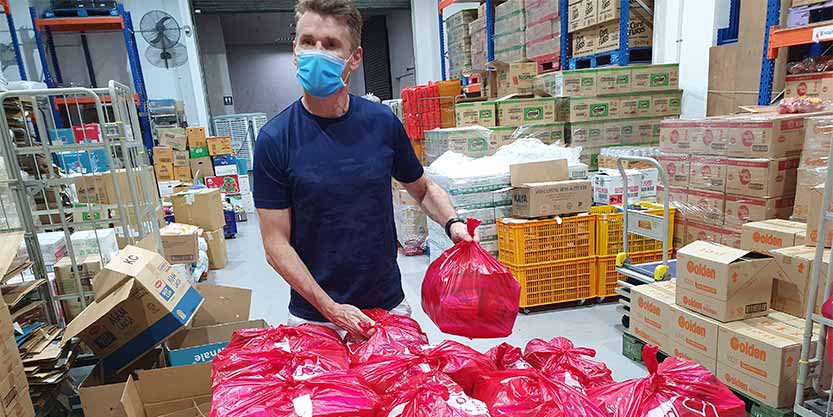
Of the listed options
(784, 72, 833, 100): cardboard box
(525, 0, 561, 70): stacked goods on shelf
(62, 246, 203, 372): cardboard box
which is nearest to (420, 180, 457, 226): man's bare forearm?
(62, 246, 203, 372): cardboard box

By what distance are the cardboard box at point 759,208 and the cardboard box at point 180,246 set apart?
165 inches

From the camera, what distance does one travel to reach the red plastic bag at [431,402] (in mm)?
753

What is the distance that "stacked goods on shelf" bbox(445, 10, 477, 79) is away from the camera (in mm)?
7141

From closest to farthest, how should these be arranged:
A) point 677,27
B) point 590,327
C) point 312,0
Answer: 1. point 312,0
2. point 590,327
3. point 677,27

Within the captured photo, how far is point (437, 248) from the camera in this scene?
415 centimetres

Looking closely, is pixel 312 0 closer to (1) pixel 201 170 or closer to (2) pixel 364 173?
(2) pixel 364 173

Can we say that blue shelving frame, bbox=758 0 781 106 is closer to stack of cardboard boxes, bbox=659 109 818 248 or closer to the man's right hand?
stack of cardboard boxes, bbox=659 109 818 248

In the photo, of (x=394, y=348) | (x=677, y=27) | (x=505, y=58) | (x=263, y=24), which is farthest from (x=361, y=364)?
(x=263, y=24)

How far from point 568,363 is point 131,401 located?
55.3 inches

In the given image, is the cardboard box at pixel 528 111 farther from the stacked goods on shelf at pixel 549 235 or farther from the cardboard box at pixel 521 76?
the stacked goods on shelf at pixel 549 235

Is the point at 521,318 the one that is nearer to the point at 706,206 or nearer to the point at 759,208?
the point at 706,206

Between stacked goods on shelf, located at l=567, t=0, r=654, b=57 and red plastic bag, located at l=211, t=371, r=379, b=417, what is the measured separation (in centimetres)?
439

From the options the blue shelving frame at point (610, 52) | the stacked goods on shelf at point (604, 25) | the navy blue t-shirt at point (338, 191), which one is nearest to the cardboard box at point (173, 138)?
the blue shelving frame at point (610, 52)

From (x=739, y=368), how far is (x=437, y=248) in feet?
8.07
